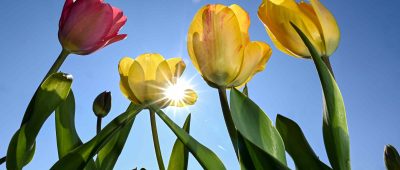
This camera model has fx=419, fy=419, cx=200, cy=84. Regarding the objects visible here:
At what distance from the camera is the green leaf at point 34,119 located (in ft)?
3.33

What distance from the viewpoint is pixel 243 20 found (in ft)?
3.22

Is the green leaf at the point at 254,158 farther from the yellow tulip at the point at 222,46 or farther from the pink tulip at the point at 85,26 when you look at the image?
the pink tulip at the point at 85,26

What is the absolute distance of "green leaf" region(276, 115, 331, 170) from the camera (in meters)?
0.83

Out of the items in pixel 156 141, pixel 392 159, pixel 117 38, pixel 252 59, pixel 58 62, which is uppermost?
pixel 117 38

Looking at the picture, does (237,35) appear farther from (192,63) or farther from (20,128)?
(20,128)

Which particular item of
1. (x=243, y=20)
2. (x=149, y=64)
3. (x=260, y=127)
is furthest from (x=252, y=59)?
(x=149, y=64)

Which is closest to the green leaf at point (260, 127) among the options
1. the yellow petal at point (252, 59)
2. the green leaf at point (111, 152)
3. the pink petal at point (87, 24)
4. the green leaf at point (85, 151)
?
the yellow petal at point (252, 59)

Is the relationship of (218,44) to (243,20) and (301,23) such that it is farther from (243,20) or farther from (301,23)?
(301,23)

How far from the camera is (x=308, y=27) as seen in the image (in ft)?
3.24

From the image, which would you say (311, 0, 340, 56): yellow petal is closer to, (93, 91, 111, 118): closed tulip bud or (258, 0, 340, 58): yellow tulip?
(258, 0, 340, 58): yellow tulip

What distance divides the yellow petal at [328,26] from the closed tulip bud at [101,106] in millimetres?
717

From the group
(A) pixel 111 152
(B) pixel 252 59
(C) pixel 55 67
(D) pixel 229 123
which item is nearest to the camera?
(D) pixel 229 123

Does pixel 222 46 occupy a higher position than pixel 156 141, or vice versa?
pixel 222 46

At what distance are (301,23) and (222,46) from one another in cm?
20
